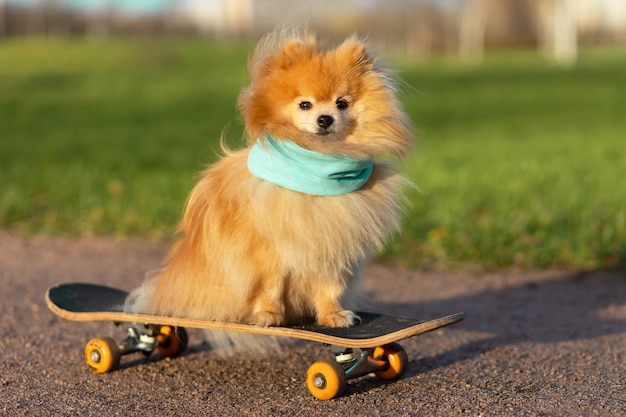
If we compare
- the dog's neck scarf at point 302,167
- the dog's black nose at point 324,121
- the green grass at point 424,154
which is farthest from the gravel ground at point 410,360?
the dog's black nose at point 324,121

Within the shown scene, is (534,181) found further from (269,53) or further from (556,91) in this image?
(556,91)

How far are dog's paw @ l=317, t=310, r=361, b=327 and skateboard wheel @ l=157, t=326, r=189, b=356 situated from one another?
2.79 feet

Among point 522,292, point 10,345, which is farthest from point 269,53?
point 522,292

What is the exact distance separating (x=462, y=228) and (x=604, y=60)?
2760 centimetres

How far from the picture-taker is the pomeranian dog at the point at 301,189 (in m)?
3.79

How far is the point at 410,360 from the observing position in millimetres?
4469

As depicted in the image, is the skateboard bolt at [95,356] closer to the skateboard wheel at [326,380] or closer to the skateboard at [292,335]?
the skateboard at [292,335]

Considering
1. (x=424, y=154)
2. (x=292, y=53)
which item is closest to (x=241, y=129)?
(x=424, y=154)

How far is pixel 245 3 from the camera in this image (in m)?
44.2

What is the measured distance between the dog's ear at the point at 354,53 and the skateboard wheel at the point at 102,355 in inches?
70.2

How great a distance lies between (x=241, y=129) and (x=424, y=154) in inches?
146

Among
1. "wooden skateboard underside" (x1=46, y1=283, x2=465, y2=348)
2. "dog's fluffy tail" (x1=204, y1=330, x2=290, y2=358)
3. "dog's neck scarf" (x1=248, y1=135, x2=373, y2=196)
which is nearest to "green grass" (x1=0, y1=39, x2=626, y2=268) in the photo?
"dog's neck scarf" (x1=248, y1=135, x2=373, y2=196)

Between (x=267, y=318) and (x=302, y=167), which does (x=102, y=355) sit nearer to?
(x=267, y=318)

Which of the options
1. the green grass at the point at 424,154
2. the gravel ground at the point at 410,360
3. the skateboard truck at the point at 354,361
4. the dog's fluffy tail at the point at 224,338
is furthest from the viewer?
the green grass at the point at 424,154
